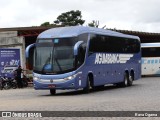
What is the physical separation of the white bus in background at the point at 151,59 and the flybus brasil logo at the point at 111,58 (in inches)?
552

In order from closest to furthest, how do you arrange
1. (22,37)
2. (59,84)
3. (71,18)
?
(59,84) → (22,37) → (71,18)

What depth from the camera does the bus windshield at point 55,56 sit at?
24.2m

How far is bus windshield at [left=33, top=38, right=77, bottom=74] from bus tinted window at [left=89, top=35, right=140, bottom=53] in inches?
74.2

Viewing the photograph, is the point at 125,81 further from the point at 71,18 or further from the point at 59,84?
the point at 71,18

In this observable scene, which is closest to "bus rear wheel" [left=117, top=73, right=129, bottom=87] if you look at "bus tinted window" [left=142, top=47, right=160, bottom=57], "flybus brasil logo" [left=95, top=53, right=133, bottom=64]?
"flybus brasil logo" [left=95, top=53, right=133, bottom=64]

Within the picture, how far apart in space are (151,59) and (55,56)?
2385cm

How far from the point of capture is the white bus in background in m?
46.7

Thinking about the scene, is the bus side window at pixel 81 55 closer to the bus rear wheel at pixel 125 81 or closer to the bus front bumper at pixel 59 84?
the bus front bumper at pixel 59 84

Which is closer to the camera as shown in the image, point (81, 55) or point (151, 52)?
point (81, 55)

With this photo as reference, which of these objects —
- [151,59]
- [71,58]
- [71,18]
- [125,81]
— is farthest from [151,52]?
[71,18]

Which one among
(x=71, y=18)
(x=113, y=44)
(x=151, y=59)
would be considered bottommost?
(x=151, y=59)

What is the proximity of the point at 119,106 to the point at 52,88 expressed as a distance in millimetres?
7624

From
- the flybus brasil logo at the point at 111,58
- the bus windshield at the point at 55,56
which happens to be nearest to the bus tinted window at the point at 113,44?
the flybus brasil logo at the point at 111,58

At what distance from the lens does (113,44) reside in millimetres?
29578
